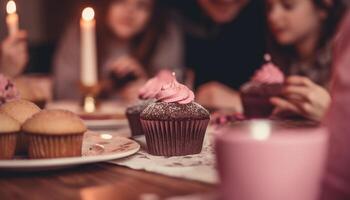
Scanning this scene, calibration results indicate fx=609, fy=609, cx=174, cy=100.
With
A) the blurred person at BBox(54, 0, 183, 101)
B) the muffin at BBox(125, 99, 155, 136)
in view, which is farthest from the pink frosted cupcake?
the blurred person at BBox(54, 0, 183, 101)

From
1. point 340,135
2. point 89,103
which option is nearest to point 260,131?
point 340,135

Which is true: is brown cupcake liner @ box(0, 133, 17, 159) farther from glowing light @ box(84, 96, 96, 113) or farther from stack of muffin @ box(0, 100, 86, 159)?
glowing light @ box(84, 96, 96, 113)

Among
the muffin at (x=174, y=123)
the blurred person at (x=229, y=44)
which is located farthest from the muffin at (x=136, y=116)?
the blurred person at (x=229, y=44)

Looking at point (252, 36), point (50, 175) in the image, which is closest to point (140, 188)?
point (50, 175)

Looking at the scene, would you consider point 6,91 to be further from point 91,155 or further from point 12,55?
point 12,55

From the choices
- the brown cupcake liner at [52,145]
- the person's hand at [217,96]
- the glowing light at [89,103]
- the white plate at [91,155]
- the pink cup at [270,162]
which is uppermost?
the pink cup at [270,162]

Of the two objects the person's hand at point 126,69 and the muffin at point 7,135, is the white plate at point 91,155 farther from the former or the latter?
the person's hand at point 126,69

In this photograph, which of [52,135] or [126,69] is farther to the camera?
[126,69]
